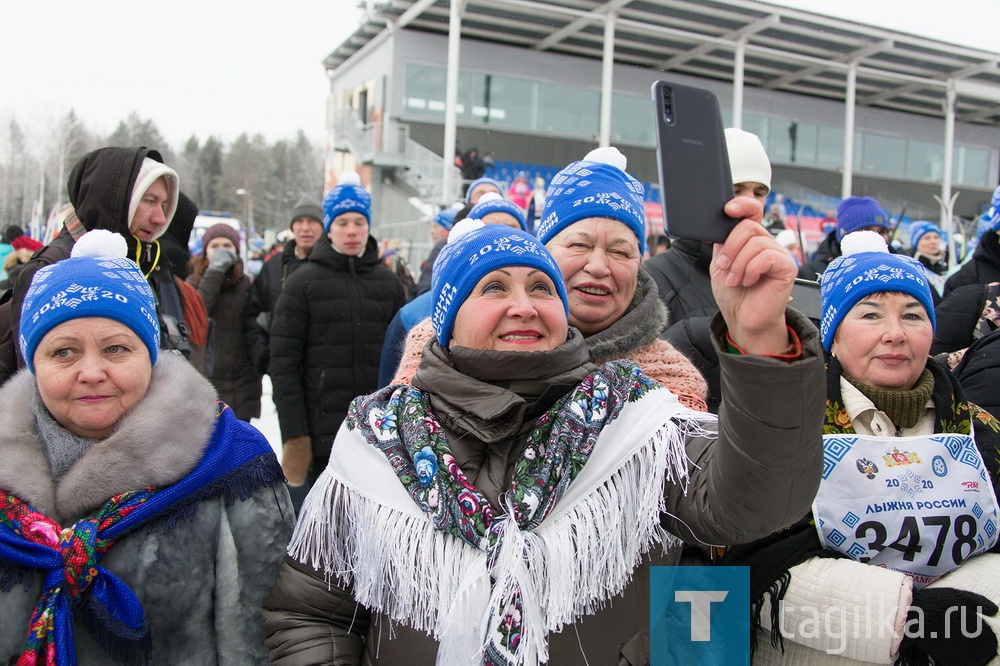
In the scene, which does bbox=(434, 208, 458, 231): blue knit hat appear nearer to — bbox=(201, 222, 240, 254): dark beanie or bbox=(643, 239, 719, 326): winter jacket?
bbox=(201, 222, 240, 254): dark beanie

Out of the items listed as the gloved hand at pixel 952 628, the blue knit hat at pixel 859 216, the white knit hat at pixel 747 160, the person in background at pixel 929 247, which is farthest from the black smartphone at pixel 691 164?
the person in background at pixel 929 247

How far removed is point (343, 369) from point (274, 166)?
2860 inches

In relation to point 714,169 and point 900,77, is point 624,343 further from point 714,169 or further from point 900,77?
point 900,77

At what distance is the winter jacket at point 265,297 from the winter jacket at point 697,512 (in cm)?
366

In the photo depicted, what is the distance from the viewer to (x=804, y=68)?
2823cm

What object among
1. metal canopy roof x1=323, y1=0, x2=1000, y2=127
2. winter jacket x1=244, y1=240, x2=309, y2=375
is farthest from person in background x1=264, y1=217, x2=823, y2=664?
metal canopy roof x1=323, y1=0, x2=1000, y2=127

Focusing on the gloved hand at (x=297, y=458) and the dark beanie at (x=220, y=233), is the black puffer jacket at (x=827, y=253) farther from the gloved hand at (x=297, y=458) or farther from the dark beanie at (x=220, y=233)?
the dark beanie at (x=220, y=233)

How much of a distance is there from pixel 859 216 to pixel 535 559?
14.2ft

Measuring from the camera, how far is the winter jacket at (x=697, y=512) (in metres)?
1.18

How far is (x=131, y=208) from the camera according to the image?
2.76m

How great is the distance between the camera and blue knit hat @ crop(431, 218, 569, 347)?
5.56 feet

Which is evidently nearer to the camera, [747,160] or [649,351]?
[649,351]

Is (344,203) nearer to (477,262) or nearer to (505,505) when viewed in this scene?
(477,262)

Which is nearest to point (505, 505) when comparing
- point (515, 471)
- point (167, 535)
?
point (515, 471)
